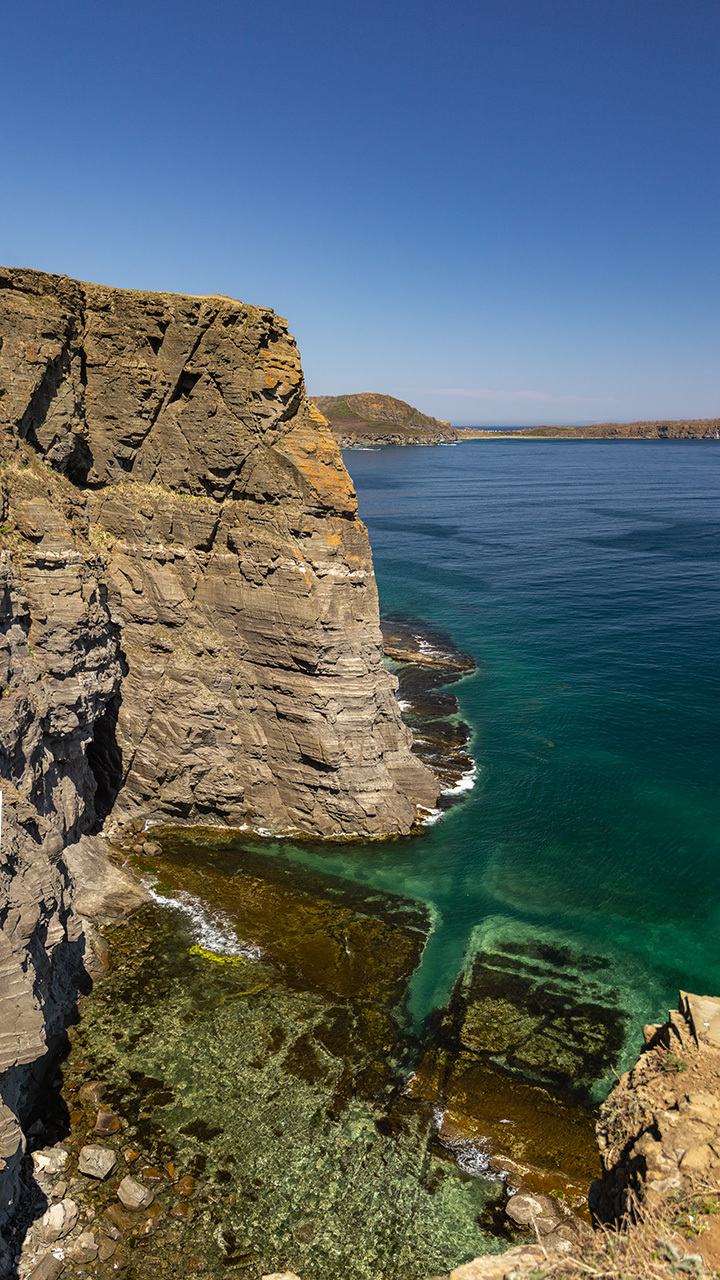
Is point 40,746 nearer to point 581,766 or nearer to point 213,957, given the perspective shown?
point 213,957

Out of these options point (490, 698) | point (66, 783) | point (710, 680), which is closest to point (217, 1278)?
point (66, 783)

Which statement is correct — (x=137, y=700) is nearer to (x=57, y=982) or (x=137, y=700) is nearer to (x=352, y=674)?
(x=352, y=674)

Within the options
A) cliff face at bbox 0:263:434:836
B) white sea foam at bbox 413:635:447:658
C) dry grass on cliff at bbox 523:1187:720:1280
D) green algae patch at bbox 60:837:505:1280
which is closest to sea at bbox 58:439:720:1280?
green algae patch at bbox 60:837:505:1280

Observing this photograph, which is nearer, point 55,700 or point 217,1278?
point 217,1278

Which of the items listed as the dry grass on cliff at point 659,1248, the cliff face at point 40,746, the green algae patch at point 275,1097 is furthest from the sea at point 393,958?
the dry grass on cliff at point 659,1248

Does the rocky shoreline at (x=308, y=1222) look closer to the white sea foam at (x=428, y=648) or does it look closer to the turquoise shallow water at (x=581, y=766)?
the turquoise shallow water at (x=581, y=766)

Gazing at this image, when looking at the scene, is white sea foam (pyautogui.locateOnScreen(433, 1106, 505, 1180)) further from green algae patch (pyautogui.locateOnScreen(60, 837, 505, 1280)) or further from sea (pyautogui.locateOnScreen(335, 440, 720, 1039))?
sea (pyautogui.locateOnScreen(335, 440, 720, 1039))
